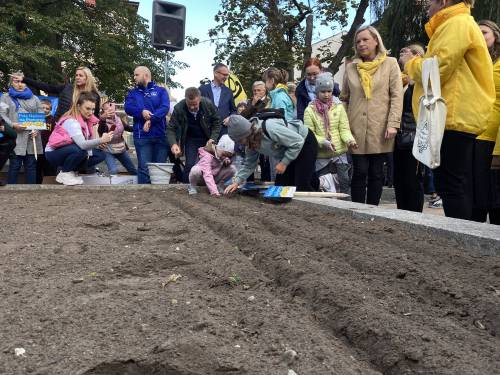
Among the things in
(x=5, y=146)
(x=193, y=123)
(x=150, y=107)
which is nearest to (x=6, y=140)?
(x=5, y=146)

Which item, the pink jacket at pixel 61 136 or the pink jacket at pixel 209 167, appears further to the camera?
the pink jacket at pixel 61 136

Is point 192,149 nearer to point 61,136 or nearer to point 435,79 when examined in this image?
point 61,136

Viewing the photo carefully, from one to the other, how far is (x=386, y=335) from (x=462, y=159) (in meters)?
1.95

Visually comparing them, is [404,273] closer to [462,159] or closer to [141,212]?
[462,159]

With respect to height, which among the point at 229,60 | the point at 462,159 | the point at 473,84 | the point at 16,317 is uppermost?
the point at 229,60

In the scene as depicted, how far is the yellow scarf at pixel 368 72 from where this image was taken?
5121 millimetres

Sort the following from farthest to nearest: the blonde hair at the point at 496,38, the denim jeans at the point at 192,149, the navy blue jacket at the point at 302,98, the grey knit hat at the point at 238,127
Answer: the denim jeans at the point at 192,149, the navy blue jacket at the point at 302,98, the grey knit hat at the point at 238,127, the blonde hair at the point at 496,38

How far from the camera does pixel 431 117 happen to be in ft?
10.7

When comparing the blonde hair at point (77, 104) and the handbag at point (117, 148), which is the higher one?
the blonde hair at point (77, 104)

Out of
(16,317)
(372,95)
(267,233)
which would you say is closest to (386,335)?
(16,317)

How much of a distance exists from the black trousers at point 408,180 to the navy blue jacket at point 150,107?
3729 mm

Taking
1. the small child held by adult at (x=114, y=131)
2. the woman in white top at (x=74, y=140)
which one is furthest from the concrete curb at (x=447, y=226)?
the small child held by adult at (x=114, y=131)

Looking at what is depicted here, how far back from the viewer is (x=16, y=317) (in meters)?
1.89

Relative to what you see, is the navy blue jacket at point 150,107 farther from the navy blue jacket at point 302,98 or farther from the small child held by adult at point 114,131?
the navy blue jacket at point 302,98
